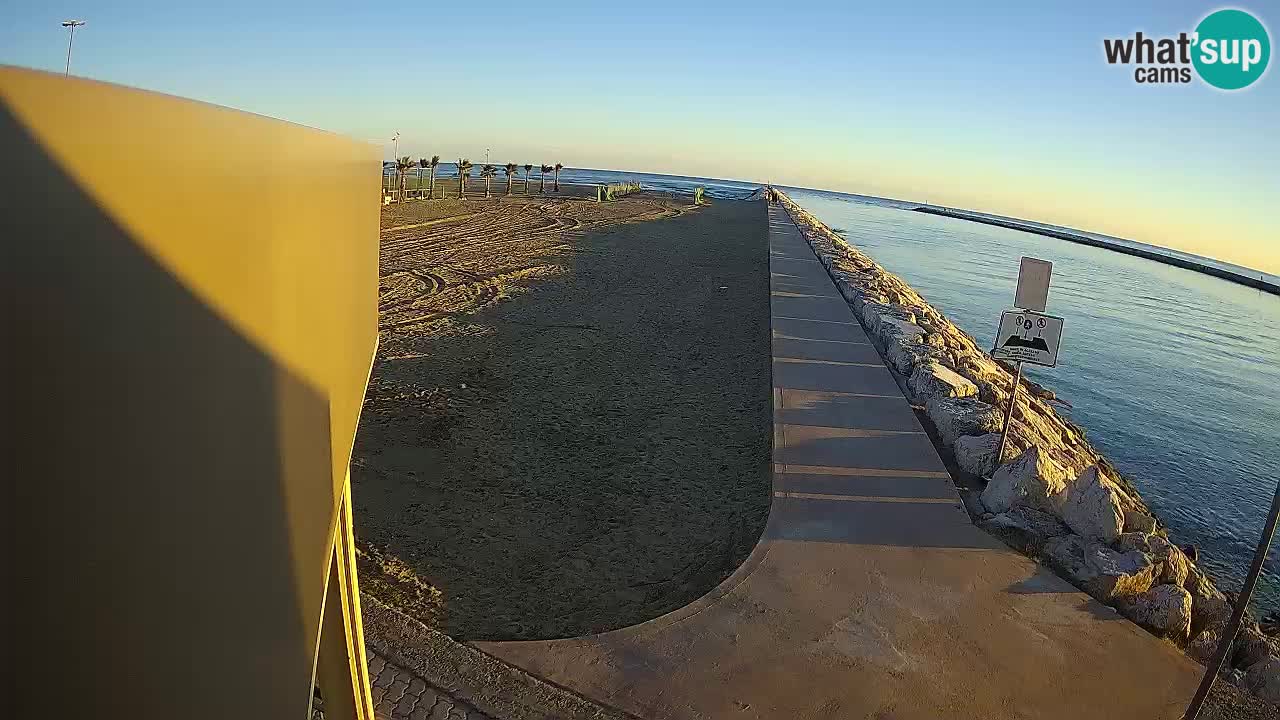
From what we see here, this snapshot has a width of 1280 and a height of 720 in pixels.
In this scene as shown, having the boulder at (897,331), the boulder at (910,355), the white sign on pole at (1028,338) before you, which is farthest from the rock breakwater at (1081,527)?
the boulder at (897,331)

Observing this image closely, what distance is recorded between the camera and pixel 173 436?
0.86 meters

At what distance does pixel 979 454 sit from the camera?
6871 millimetres

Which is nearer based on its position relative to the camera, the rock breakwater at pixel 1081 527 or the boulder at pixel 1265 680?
the boulder at pixel 1265 680

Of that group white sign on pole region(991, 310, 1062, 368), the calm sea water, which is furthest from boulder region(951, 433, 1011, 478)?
the calm sea water

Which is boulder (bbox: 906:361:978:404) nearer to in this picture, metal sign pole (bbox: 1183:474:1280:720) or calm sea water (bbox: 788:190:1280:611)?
calm sea water (bbox: 788:190:1280:611)

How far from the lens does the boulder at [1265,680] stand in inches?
171

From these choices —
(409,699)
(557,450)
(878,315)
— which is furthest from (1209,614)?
(878,315)

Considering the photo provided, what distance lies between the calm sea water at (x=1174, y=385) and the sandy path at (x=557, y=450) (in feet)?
15.9

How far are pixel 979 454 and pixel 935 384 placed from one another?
75.9 inches

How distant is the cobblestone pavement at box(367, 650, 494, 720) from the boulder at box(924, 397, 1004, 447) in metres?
5.32

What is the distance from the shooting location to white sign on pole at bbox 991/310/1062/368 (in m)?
6.72

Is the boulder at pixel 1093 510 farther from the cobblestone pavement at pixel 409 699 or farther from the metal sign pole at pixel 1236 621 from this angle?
the cobblestone pavement at pixel 409 699

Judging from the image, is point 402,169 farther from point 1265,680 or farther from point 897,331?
point 1265,680

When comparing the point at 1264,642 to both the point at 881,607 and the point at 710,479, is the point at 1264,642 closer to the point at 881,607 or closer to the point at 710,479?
the point at 881,607
